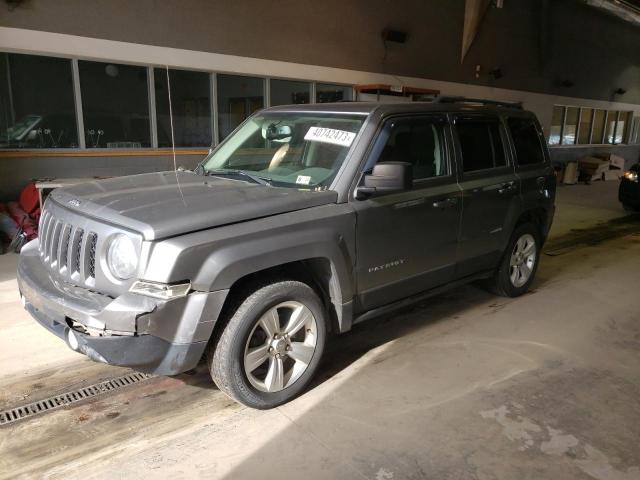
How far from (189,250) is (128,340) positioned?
0.55 metres

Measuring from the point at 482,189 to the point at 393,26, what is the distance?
907 centimetres

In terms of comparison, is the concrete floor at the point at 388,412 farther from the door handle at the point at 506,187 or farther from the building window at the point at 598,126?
the building window at the point at 598,126

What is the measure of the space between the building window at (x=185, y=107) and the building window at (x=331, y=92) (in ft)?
8.79

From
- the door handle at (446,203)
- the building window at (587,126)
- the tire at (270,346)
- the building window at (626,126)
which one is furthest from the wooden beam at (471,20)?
the tire at (270,346)

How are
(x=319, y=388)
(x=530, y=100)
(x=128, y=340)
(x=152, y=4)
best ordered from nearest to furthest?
(x=128, y=340) < (x=319, y=388) < (x=152, y=4) < (x=530, y=100)

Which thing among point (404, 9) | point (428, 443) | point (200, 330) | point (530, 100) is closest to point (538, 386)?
Answer: point (428, 443)

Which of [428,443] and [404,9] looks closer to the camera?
[428,443]

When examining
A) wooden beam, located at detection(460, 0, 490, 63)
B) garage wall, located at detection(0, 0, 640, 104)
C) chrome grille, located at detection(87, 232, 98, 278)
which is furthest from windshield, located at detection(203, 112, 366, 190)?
wooden beam, located at detection(460, 0, 490, 63)

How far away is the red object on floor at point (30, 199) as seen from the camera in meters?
7.12

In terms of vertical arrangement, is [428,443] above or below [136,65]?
below

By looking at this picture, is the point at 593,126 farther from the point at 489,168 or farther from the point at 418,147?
the point at 418,147

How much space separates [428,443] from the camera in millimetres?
2795

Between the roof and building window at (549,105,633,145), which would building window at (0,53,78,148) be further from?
building window at (549,105,633,145)

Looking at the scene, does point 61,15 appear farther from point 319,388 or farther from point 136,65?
point 319,388
